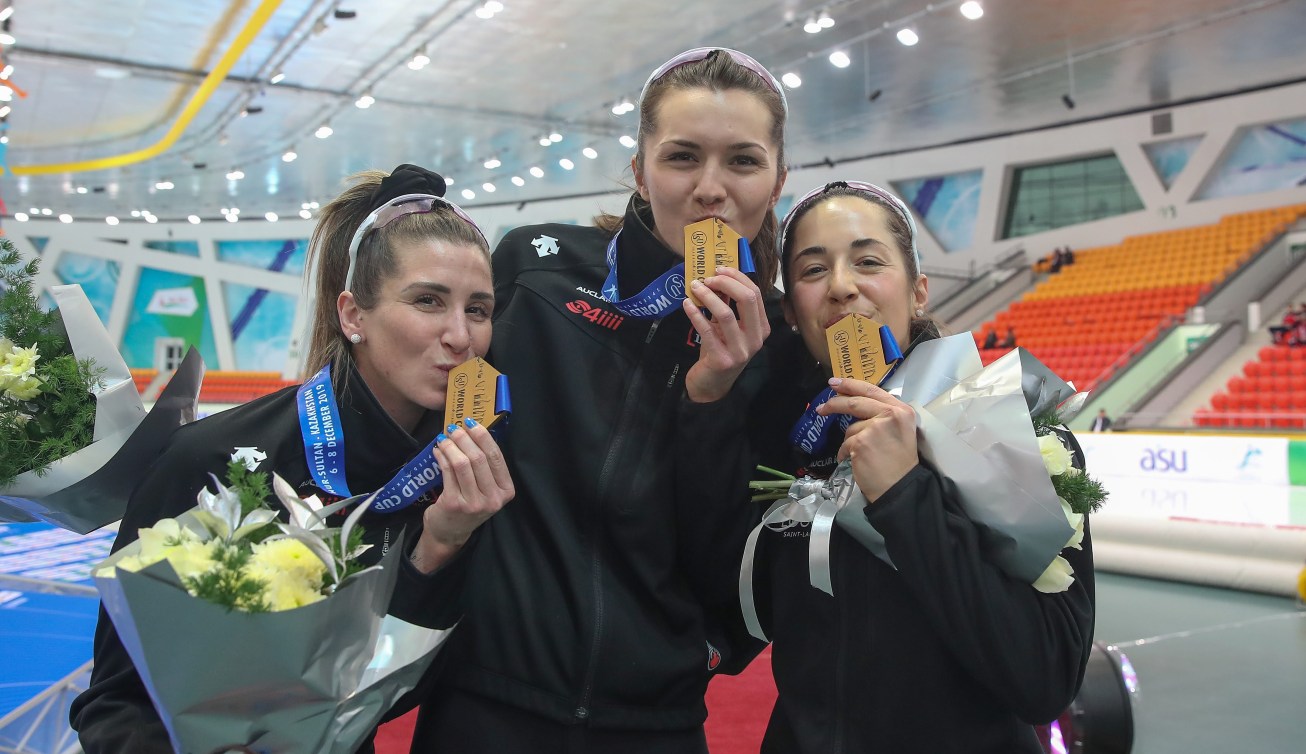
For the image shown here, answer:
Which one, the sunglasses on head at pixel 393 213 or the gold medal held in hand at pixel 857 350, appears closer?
the gold medal held in hand at pixel 857 350

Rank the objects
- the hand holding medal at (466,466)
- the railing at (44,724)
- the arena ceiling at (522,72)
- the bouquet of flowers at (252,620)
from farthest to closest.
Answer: the arena ceiling at (522,72) → the railing at (44,724) → the hand holding medal at (466,466) → the bouquet of flowers at (252,620)

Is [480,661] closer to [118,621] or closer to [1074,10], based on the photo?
[118,621]

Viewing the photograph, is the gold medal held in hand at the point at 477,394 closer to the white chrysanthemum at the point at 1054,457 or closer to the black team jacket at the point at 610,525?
the black team jacket at the point at 610,525

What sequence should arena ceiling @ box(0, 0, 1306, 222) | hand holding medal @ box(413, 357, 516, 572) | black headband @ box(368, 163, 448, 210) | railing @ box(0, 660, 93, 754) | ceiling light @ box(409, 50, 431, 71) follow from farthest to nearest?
ceiling light @ box(409, 50, 431, 71) < arena ceiling @ box(0, 0, 1306, 222) < railing @ box(0, 660, 93, 754) < black headband @ box(368, 163, 448, 210) < hand holding medal @ box(413, 357, 516, 572)

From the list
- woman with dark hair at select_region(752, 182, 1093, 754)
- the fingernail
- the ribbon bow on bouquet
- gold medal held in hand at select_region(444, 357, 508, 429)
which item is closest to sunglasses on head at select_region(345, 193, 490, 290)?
gold medal held in hand at select_region(444, 357, 508, 429)

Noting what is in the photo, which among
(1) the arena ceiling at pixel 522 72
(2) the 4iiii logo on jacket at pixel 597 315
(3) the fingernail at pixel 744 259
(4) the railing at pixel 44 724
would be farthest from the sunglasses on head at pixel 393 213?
(1) the arena ceiling at pixel 522 72

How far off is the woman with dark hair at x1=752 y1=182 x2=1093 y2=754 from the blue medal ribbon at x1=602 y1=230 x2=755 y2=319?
0.18 meters

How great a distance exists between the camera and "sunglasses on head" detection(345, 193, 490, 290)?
1.61 metres

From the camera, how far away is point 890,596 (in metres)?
1.42

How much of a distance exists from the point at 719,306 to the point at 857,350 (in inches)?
8.9

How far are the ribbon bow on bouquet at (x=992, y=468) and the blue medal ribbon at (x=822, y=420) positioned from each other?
0.05 meters

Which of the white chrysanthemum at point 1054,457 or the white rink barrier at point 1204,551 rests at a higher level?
the white chrysanthemum at point 1054,457

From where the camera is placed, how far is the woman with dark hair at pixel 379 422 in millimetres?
1293

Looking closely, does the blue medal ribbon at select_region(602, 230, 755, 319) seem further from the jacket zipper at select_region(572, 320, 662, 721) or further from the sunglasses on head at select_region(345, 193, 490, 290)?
the sunglasses on head at select_region(345, 193, 490, 290)
